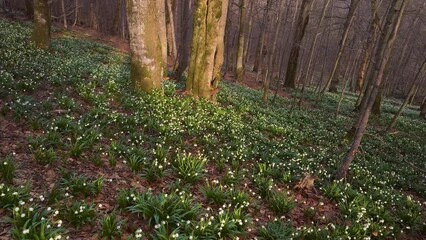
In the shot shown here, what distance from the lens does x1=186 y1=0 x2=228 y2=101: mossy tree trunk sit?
42.1 feet

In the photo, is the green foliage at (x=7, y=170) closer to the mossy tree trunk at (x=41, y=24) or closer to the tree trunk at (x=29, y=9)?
the mossy tree trunk at (x=41, y=24)

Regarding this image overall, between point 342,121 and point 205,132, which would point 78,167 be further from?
point 342,121

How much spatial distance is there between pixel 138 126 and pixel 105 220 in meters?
5.01

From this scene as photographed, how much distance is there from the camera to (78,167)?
21.9 ft

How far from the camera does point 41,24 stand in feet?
54.8

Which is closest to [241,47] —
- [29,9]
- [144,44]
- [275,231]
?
[144,44]

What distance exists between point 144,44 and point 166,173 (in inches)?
246

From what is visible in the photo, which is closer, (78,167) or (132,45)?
(78,167)

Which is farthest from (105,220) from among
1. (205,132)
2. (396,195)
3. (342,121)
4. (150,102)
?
(342,121)

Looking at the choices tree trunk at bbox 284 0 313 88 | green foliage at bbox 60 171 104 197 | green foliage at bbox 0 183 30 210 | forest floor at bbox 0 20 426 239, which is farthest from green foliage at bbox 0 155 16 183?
tree trunk at bbox 284 0 313 88

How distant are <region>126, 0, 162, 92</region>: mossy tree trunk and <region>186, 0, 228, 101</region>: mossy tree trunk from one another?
1.67m

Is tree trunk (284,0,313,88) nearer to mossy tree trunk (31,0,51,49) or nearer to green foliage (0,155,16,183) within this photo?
mossy tree trunk (31,0,51,49)

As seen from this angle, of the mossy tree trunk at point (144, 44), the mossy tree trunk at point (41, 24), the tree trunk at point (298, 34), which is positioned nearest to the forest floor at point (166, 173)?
the mossy tree trunk at point (144, 44)

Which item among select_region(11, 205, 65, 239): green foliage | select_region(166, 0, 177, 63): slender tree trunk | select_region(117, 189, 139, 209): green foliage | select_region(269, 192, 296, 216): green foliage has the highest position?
select_region(166, 0, 177, 63): slender tree trunk
